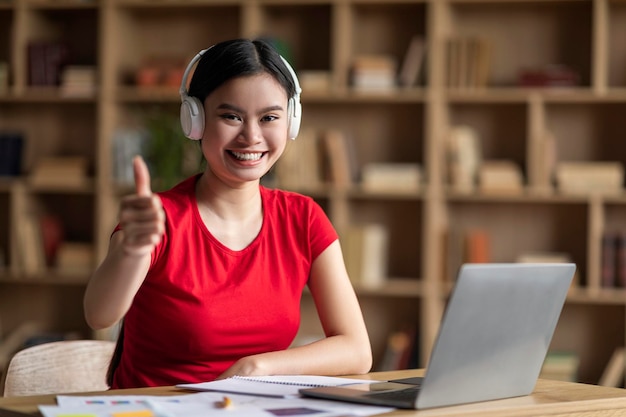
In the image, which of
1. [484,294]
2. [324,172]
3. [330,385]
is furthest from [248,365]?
[324,172]

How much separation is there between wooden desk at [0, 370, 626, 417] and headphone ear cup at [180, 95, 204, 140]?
58 centimetres

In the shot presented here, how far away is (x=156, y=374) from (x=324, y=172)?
277 cm

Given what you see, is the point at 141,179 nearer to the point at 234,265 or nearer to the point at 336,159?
the point at 234,265

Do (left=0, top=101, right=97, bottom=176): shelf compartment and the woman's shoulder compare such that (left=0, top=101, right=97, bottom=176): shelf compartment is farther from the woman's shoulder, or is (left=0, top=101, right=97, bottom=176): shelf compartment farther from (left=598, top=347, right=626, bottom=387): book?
the woman's shoulder

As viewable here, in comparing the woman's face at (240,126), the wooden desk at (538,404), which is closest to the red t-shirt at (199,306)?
the woman's face at (240,126)

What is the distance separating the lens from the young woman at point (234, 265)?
1755 millimetres

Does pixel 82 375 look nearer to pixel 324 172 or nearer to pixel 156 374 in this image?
pixel 156 374

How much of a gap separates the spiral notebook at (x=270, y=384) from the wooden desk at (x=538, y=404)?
0.05 m

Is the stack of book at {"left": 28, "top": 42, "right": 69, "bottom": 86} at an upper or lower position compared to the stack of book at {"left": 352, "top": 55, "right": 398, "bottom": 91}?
upper

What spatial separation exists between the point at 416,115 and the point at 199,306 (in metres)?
2.93

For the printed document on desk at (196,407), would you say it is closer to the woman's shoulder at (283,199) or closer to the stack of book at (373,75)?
the woman's shoulder at (283,199)

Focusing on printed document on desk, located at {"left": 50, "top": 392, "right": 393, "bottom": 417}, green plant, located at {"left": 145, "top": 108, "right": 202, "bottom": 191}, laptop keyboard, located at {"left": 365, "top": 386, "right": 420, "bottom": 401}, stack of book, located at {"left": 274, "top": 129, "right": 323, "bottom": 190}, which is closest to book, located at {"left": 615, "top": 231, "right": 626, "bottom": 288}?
stack of book, located at {"left": 274, "top": 129, "right": 323, "bottom": 190}

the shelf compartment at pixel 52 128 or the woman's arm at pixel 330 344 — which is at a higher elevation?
the shelf compartment at pixel 52 128

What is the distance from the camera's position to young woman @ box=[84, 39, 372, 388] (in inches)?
69.1
